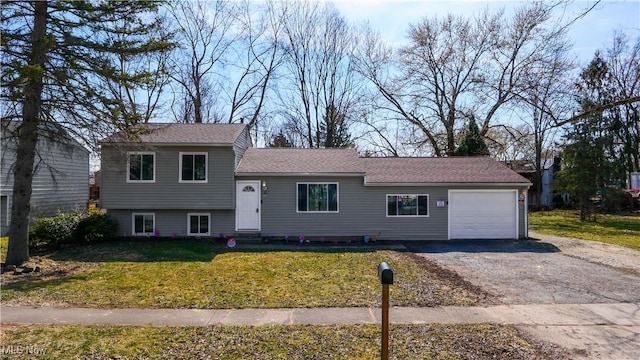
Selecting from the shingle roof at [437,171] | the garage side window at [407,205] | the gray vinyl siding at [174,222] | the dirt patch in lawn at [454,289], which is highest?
the shingle roof at [437,171]

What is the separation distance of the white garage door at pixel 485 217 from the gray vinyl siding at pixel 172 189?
9.10 metres

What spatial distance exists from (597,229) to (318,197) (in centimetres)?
1544

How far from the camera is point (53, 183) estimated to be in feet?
55.1

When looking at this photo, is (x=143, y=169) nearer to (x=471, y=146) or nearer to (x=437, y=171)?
(x=437, y=171)

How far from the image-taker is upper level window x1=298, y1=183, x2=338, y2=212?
15.5m

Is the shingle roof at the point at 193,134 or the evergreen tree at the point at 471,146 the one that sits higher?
the evergreen tree at the point at 471,146

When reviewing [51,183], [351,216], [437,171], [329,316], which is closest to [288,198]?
[351,216]

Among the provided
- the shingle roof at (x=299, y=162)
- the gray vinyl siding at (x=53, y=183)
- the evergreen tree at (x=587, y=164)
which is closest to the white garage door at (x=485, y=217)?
Result: the shingle roof at (x=299, y=162)

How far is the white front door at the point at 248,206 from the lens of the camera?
Result: 607 inches

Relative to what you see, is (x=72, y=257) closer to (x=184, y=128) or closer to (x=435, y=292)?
(x=184, y=128)

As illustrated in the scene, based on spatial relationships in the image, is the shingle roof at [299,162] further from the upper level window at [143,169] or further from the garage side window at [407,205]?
the upper level window at [143,169]

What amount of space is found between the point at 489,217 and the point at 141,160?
546 inches

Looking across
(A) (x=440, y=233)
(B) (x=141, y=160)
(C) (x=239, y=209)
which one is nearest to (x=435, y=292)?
(A) (x=440, y=233)

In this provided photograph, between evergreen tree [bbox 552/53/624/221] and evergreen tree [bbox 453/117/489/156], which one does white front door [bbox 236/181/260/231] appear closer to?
evergreen tree [bbox 453/117/489/156]
